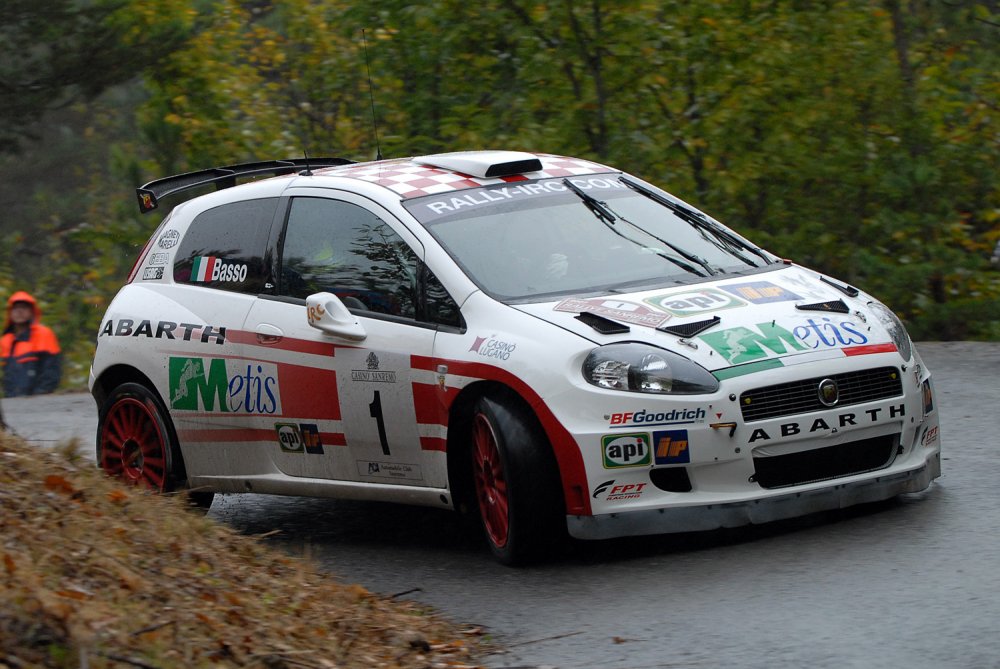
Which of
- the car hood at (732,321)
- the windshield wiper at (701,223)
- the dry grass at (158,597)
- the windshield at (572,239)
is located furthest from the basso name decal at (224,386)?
the windshield wiper at (701,223)

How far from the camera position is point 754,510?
6.14 meters

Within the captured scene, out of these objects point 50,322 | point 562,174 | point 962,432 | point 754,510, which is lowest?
point 50,322

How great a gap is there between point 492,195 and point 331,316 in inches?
39.6

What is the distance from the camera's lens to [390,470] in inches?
277

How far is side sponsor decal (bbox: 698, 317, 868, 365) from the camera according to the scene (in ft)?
20.3

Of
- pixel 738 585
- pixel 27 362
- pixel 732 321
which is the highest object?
pixel 732 321

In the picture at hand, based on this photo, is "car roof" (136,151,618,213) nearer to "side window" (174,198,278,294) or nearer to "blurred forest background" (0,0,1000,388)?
"side window" (174,198,278,294)

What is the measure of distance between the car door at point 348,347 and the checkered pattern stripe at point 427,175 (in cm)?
20

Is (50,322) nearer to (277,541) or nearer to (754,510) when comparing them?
(277,541)

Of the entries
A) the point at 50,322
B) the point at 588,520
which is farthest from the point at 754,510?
the point at 50,322

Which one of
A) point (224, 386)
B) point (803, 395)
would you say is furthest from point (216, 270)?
point (803, 395)

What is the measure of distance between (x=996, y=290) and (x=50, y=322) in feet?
57.6

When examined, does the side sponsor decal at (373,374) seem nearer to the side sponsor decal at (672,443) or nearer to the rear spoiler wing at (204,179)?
the side sponsor decal at (672,443)

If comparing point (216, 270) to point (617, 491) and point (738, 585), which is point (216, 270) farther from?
point (738, 585)
